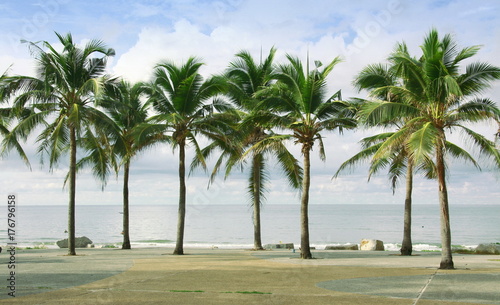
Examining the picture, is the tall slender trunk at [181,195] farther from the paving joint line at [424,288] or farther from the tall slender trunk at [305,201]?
the paving joint line at [424,288]

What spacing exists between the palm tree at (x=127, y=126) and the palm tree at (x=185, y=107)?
107cm

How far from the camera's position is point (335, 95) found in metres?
19.8

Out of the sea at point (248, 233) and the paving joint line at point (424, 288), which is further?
the sea at point (248, 233)

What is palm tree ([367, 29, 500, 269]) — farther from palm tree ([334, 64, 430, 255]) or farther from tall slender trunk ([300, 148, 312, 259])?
tall slender trunk ([300, 148, 312, 259])

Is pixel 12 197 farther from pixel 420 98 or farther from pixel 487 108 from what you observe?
pixel 487 108

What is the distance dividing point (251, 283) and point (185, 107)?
450 inches

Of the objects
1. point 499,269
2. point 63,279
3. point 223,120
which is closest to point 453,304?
point 499,269

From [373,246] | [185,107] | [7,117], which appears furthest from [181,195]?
[373,246]

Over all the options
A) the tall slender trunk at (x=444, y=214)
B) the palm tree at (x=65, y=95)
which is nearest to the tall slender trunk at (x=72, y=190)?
the palm tree at (x=65, y=95)

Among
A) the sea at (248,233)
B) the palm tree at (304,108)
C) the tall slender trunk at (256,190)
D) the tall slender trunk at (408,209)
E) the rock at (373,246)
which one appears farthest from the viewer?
the sea at (248,233)

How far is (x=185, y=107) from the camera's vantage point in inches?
851

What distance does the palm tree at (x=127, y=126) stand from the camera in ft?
67.2

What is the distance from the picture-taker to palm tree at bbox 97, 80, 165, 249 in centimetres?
2048

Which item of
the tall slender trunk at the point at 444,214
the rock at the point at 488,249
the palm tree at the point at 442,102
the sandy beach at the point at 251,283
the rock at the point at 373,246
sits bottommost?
the rock at the point at 373,246
